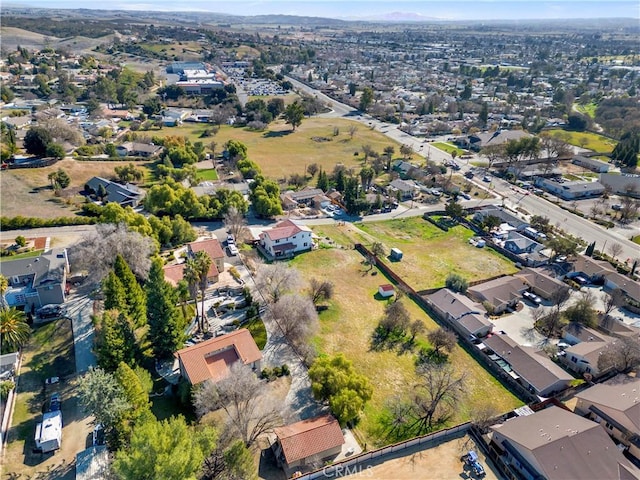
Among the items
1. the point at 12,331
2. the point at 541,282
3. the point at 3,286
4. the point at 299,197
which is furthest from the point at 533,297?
the point at 3,286

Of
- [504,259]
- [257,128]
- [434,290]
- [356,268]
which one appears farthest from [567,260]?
[257,128]

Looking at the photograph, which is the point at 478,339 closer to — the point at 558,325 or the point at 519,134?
the point at 558,325

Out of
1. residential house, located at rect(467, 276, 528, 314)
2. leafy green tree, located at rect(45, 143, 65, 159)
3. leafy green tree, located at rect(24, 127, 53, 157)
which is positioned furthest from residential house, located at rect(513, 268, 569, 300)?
leafy green tree, located at rect(24, 127, 53, 157)

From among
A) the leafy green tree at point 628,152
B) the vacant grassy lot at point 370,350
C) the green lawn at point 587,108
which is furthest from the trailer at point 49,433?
the green lawn at point 587,108

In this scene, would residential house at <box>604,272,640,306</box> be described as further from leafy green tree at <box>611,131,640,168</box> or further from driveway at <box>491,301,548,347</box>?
leafy green tree at <box>611,131,640,168</box>

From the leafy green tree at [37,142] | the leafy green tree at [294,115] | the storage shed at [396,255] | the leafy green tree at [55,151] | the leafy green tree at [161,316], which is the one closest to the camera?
the leafy green tree at [161,316]

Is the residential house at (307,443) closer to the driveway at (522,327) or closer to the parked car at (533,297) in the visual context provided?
the driveway at (522,327)

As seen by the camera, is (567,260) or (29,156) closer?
(567,260)
